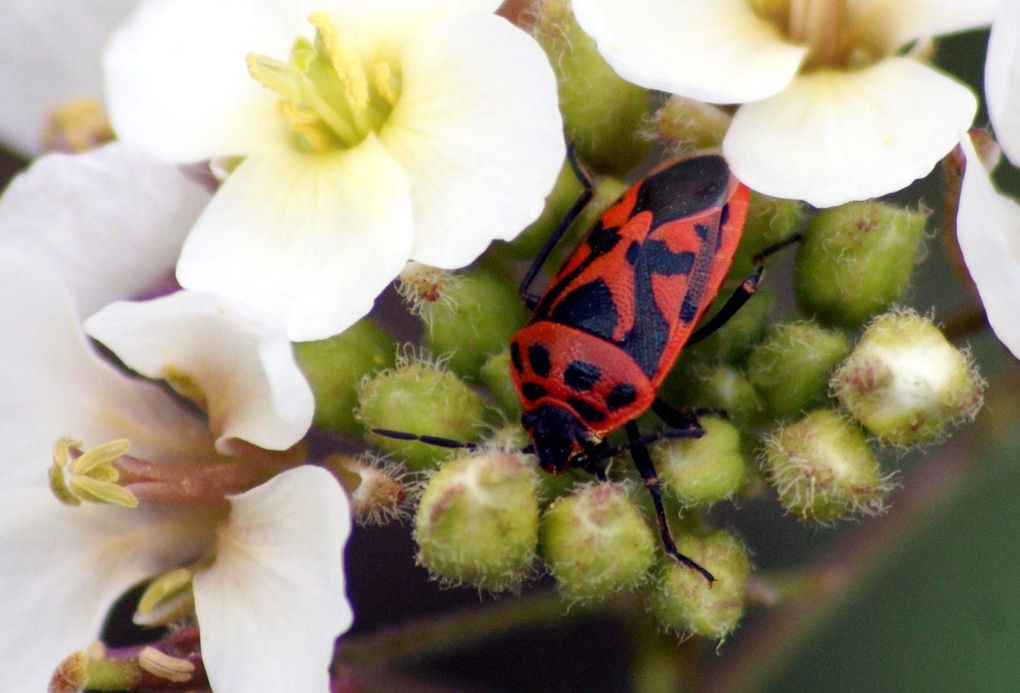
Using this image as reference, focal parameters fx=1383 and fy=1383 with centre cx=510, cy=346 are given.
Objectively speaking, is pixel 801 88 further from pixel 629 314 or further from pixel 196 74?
pixel 196 74

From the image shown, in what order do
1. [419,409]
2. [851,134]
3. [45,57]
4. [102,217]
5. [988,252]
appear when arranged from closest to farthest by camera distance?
[988,252] → [851,134] → [419,409] → [102,217] → [45,57]

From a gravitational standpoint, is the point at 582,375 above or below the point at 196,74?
below

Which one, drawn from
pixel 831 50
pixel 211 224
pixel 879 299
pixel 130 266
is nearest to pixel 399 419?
pixel 211 224

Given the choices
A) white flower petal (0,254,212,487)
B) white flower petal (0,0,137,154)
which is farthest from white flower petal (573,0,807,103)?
white flower petal (0,0,137,154)

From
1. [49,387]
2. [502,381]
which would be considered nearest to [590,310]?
[502,381]

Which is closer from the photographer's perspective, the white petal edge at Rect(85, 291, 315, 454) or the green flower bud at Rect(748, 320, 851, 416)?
the white petal edge at Rect(85, 291, 315, 454)

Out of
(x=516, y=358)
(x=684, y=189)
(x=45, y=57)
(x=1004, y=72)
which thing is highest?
(x=1004, y=72)

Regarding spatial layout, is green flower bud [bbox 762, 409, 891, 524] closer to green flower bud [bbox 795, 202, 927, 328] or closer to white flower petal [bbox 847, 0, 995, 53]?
green flower bud [bbox 795, 202, 927, 328]
